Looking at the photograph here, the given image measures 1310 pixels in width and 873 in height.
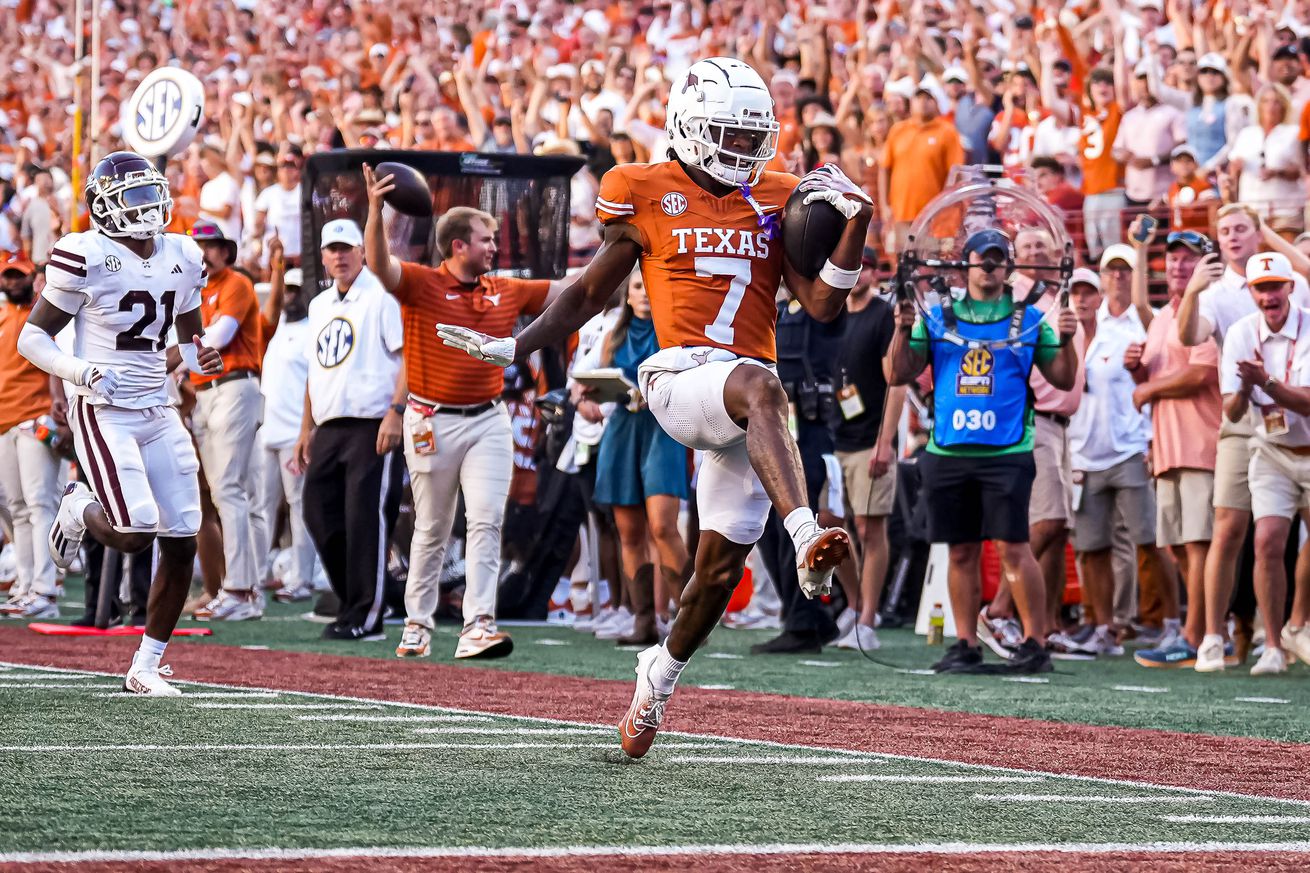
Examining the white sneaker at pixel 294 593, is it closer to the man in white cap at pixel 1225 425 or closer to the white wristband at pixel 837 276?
the man in white cap at pixel 1225 425

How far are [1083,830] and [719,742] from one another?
1893 millimetres


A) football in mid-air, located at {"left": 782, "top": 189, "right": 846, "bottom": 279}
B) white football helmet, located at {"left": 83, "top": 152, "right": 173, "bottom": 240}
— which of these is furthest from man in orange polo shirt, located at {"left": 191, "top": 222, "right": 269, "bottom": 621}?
football in mid-air, located at {"left": 782, "top": 189, "right": 846, "bottom": 279}

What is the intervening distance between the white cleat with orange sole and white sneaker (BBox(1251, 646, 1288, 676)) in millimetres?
4937

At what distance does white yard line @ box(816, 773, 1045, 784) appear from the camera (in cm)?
571

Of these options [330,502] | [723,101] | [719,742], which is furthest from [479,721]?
[330,502]

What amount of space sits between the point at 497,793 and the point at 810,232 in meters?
1.96

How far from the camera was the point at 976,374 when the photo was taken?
391 inches

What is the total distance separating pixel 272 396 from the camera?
46.8ft

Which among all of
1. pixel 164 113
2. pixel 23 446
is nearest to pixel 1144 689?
pixel 164 113

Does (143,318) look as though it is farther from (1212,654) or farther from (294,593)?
(294,593)

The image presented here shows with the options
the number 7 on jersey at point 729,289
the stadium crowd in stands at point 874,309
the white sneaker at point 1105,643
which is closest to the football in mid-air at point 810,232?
the number 7 on jersey at point 729,289

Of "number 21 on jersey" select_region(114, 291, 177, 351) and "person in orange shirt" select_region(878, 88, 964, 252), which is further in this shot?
"person in orange shirt" select_region(878, 88, 964, 252)

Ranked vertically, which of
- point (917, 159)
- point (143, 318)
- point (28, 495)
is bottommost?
point (28, 495)

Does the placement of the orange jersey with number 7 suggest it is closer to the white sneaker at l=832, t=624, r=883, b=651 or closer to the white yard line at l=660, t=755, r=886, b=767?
the white yard line at l=660, t=755, r=886, b=767
